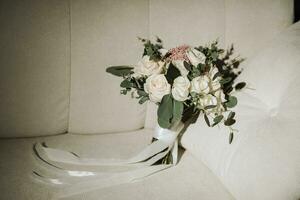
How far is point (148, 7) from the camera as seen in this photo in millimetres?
1129

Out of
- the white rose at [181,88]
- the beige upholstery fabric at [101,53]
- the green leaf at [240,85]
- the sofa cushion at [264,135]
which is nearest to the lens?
the sofa cushion at [264,135]

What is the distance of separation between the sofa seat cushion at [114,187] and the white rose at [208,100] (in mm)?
236

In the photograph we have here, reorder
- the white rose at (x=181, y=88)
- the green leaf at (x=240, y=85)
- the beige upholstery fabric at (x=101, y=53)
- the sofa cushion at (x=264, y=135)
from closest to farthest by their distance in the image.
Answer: the sofa cushion at (x=264, y=135), the white rose at (x=181, y=88), the green leaf at (x=240, y=85), the beige upholstery fabric at (x=101, y=53)

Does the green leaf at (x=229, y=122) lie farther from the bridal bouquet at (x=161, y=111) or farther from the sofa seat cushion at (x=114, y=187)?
the sofa seat cushion at (x=114, y=187)

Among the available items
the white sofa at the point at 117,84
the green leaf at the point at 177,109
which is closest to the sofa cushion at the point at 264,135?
the white sofa at the point at 117,84

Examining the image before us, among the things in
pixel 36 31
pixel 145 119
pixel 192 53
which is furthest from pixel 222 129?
pixel 36 31

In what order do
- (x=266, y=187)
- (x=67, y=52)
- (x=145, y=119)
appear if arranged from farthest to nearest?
(x=145, y=119) < (x=67, y=52) < (x=266, y=187)

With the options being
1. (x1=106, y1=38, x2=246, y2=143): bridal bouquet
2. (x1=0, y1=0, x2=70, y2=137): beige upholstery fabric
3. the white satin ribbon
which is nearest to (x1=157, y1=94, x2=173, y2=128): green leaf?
(x1=106, y1=38, x2=246, y2=143): bridal bouquet

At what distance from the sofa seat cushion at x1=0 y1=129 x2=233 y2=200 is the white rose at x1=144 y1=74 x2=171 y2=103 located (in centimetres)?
27

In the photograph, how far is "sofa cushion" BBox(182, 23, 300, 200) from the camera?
2.38 feet

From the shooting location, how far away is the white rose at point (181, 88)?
2.75 ft

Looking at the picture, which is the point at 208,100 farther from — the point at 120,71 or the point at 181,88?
Result: the point at 120,71

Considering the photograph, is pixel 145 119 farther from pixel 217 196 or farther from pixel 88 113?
pixel 217 196

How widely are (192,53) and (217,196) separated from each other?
0.43 meters
